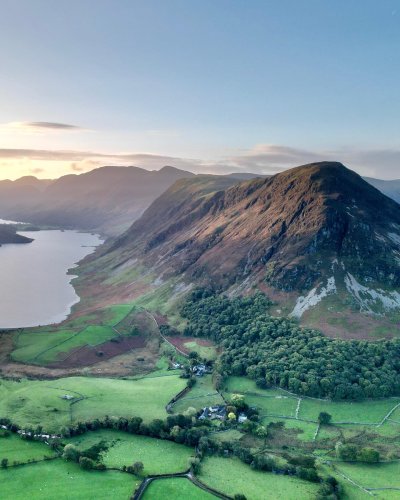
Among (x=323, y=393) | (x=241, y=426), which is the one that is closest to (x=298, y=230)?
(x=323, y=393)

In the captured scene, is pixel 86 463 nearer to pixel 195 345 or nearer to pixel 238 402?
pixel 238 402

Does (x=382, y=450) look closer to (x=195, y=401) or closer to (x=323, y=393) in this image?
(x=323, y=393)

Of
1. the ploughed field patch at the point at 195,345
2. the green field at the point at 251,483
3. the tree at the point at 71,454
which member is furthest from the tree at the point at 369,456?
the ploughed field patch at the point at 195,345

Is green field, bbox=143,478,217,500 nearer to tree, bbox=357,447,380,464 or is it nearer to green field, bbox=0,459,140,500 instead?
green field, bbox=0,459,140,500

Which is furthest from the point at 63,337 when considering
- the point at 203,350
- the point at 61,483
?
the point at 61,483

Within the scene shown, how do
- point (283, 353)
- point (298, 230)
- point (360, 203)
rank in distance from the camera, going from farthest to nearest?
1. point (360, 203)
2. point (298, 230)
3. point (283, 353)

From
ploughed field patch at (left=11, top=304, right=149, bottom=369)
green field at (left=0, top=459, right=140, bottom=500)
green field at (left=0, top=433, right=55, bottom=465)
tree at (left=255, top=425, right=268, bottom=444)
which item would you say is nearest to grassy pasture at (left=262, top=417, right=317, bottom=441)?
tree at (left=255, top=425, right=268, bottom=444)

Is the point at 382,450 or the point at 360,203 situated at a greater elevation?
the point at 360,203

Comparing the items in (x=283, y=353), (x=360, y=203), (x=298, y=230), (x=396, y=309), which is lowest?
(x=283, y=353)
